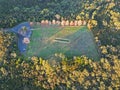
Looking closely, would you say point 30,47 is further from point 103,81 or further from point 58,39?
point 103,81

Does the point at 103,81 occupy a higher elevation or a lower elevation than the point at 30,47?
lower

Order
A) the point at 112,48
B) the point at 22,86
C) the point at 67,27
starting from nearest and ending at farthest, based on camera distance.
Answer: the point at 22,86 < the point at 112,48 < the point at 67,27

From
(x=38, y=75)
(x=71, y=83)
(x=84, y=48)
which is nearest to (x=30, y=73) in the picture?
(x=38, y=75)

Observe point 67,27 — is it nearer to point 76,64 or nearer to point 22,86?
point 76,64

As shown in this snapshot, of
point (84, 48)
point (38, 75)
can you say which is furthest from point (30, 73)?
point (84, 48)

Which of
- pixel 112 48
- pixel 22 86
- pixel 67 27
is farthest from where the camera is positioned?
pixel 67 27

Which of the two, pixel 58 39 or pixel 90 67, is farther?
pixel 58 39
